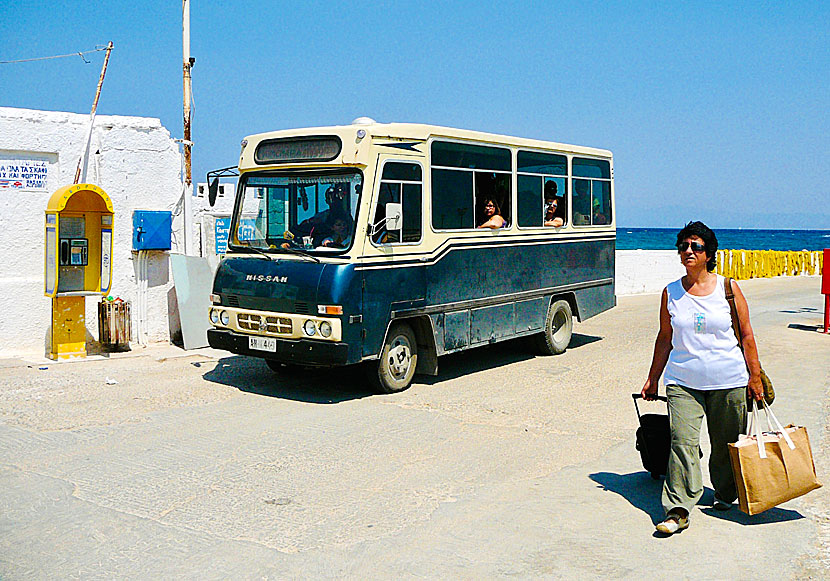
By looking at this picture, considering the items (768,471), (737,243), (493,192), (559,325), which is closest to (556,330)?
(559,325)

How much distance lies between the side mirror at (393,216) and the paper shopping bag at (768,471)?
5081 millimetres

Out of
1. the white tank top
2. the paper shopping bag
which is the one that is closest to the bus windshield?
the white tank top

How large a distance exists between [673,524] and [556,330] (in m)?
7.99

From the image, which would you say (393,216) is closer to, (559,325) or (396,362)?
(396,362)

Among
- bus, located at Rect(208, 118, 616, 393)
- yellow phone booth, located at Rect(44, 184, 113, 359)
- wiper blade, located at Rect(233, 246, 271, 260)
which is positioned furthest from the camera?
yellow phone booth, located at Rect(44, 184, 113, 359)

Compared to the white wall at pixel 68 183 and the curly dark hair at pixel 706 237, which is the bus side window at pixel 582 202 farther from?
the curly dark hair at pixel 706 237

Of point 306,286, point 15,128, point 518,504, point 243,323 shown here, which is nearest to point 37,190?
point 15,128

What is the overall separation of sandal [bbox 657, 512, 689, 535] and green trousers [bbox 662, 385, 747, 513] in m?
0.05

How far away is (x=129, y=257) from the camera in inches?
516

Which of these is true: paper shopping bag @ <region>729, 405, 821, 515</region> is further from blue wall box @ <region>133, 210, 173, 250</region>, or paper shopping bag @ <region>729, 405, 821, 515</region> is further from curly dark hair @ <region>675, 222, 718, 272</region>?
blue wall box @ <region>133, 210, 173, 250</region>

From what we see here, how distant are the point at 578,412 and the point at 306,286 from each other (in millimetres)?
3199

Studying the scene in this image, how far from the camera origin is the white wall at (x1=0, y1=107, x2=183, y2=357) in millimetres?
12062

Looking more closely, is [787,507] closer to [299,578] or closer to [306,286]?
[299,578]

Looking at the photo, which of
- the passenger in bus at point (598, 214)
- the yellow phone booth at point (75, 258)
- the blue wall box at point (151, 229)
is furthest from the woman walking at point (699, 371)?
the blue wall box at point (151, 229)
